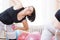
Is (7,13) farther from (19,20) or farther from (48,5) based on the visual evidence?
(48,5)

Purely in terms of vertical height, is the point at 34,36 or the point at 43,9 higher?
the point at 43,9

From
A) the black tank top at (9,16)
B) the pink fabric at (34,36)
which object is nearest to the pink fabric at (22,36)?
the pink fabric at (34,36)

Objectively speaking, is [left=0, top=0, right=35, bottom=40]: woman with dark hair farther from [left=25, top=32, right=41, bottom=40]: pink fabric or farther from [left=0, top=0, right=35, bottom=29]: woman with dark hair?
[left=25, top=32, right=41, bottom=40]: pink fabric

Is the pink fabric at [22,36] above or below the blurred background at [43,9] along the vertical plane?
below

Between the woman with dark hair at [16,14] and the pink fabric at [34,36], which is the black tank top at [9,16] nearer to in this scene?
the woman with dark hair at [16,14]

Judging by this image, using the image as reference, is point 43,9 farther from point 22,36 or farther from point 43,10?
point 22,36

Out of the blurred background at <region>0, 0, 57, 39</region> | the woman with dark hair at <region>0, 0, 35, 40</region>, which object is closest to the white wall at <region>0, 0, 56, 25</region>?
the blurred background at <region>0, 0, 57, 39</region>

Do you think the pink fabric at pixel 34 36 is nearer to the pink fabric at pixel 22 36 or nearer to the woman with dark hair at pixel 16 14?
the pink fabric at pixel 22 36

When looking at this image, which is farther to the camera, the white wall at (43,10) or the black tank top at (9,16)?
the white wall at (43,10)

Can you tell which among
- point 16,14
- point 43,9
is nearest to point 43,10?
point 43,9

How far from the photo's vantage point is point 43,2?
1061mm

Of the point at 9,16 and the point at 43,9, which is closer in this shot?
the point at 9,16

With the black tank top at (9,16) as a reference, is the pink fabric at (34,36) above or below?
below

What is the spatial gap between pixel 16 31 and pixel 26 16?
0.15 meters
